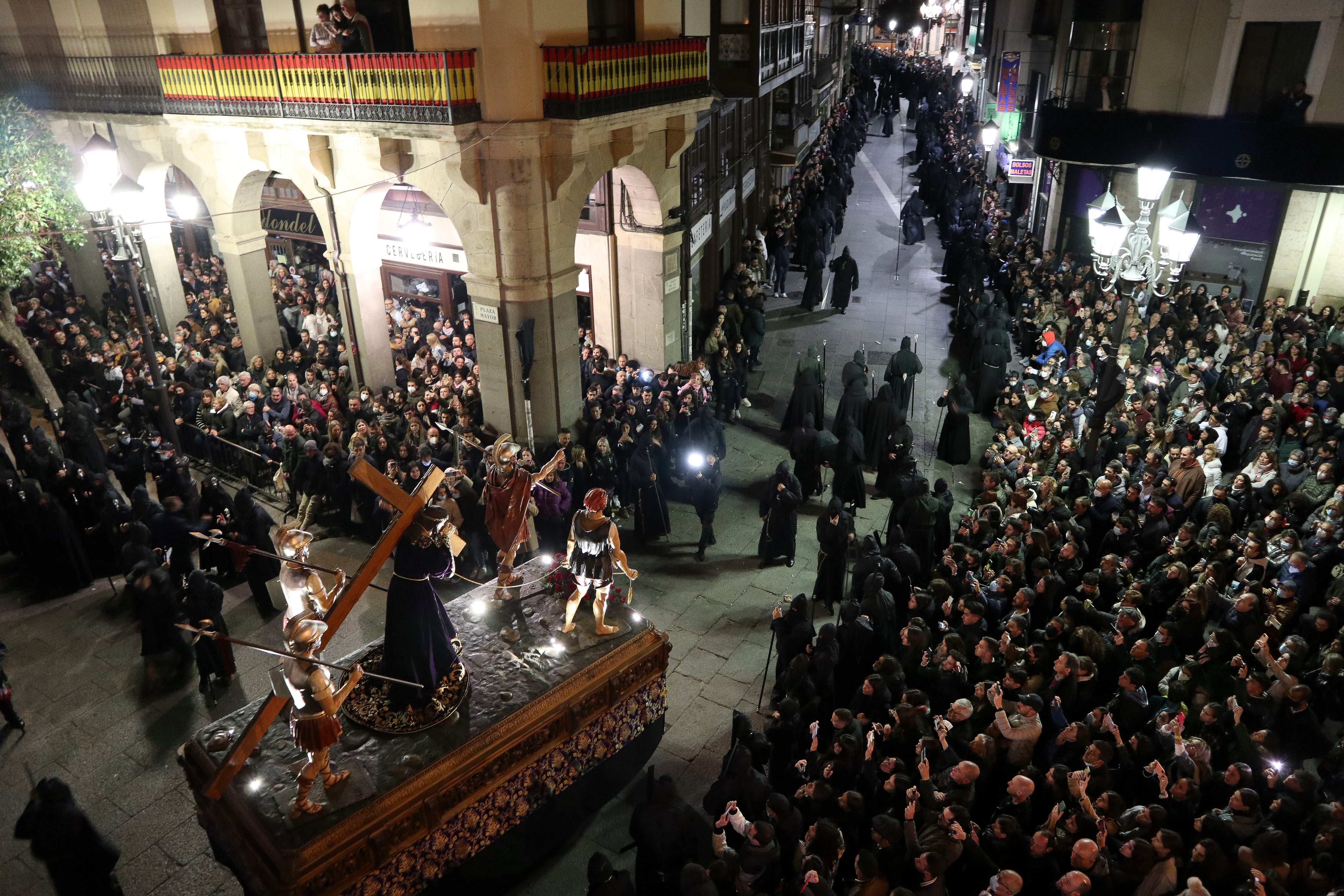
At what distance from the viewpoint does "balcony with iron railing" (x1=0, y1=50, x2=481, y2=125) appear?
40.0ft

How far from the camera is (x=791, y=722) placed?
7.71 metres

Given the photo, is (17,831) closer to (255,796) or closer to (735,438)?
(255,796)

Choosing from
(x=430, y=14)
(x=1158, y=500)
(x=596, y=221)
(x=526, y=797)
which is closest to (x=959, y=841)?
(x=526, y=797)

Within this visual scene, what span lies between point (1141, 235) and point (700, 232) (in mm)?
9994

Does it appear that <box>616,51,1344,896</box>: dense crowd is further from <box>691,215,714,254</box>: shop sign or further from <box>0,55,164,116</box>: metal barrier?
<box>0,55,164,116</box>: metal barrier

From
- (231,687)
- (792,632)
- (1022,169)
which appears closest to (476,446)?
(231,687)

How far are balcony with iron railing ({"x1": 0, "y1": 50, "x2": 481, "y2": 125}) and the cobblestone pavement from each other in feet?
21.1

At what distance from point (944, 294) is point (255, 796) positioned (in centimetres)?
2198

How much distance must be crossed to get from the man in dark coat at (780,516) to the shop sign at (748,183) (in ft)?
45.5

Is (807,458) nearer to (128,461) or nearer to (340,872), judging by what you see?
(340,872)

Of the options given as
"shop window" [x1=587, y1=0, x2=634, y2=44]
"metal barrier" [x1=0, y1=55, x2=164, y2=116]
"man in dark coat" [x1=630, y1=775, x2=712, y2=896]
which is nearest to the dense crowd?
"man in dark coat" [x1=630, y1=775, x2=712, y2=896]

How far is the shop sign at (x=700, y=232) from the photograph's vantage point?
1825cm

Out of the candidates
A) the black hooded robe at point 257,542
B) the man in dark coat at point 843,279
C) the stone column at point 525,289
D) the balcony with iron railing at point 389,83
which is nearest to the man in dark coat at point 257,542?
the black hooded robe at point 257,542

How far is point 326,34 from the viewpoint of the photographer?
13391mm
